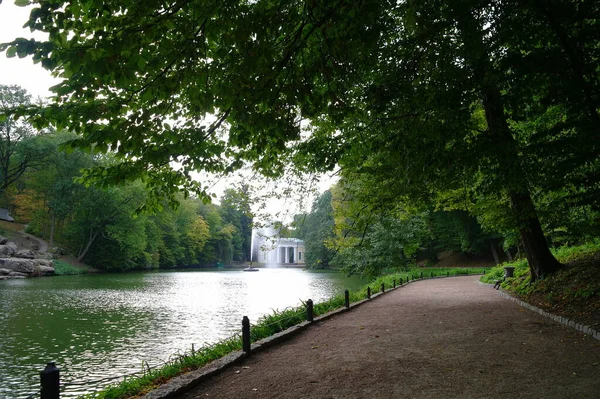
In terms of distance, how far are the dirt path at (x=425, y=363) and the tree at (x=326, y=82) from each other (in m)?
3.05

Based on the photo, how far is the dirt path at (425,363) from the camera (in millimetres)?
4617

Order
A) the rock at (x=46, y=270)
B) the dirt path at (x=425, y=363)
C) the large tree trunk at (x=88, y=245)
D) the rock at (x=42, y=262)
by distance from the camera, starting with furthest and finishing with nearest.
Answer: the large tree trunk at (x=88, y=245)
the rock at (x=42, y=262)
the rock at (x=46, y=270)
the dirt path at (x=425, y=363)

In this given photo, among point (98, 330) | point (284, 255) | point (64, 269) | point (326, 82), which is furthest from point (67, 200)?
point (284, 255)

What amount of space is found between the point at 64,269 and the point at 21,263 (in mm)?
6234

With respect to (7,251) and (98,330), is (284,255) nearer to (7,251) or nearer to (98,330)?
(7,251)

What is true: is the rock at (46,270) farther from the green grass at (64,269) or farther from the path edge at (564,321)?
the path edge at (564,321)

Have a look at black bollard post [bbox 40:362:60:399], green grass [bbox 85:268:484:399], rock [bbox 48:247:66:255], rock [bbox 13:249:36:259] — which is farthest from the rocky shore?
black bollard post [bbox 40:362:60:399]

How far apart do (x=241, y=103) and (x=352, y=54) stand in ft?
6.28

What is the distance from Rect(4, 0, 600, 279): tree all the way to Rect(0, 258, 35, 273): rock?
1265 inches

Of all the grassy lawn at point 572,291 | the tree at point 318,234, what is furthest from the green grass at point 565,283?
the tree at point 318,234

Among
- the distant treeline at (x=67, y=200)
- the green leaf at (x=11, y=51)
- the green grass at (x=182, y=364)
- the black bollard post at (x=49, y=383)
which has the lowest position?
the green grass at (x=182, y=364)

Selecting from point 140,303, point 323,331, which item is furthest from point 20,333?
point 323,331

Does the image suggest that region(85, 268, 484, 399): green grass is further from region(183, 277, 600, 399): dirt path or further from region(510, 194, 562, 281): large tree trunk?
region(510, 194, 562, 281): large tree trunk

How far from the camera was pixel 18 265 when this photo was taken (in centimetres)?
3178
